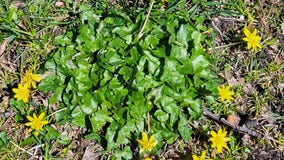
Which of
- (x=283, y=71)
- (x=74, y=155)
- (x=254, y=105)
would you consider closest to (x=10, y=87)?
(x=74, y=155)

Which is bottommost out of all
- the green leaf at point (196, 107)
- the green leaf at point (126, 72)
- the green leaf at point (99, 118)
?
the green leaf at point (99, 118)

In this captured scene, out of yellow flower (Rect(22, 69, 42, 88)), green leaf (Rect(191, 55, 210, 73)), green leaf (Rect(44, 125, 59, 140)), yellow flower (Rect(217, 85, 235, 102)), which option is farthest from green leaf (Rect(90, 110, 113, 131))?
yellow flower (Rect(217, 85, 235, 102))

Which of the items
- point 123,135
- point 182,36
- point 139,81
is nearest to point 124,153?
point 123,135

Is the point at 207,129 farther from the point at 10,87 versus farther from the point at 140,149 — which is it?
the point at 10,87

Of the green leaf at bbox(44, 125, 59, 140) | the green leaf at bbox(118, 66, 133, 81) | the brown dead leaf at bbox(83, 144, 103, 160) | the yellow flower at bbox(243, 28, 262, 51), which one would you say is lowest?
the brown dead leaf at bbox(83, 144, 103, 160)

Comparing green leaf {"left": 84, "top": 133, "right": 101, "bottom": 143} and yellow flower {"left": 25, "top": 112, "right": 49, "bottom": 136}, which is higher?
yellow flower {"left": 25, "top": 112, "right": 49, "bottom": 136}

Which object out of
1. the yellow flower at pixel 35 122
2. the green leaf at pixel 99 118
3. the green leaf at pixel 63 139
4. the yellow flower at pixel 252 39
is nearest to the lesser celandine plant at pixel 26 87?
the yellow flower at pixel 35 122

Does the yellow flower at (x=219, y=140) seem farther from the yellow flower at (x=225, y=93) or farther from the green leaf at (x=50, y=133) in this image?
the green leaf at (x=50, y=133)

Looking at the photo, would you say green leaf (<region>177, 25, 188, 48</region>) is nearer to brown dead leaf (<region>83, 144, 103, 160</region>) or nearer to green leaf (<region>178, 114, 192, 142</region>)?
green leaf (<region>178, 114, 192, 142</region>)

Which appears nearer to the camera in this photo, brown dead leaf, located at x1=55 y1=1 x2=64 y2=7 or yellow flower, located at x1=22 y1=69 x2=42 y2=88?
yellow flower, located at x1=22 y1=69 x2=42 y2=88
